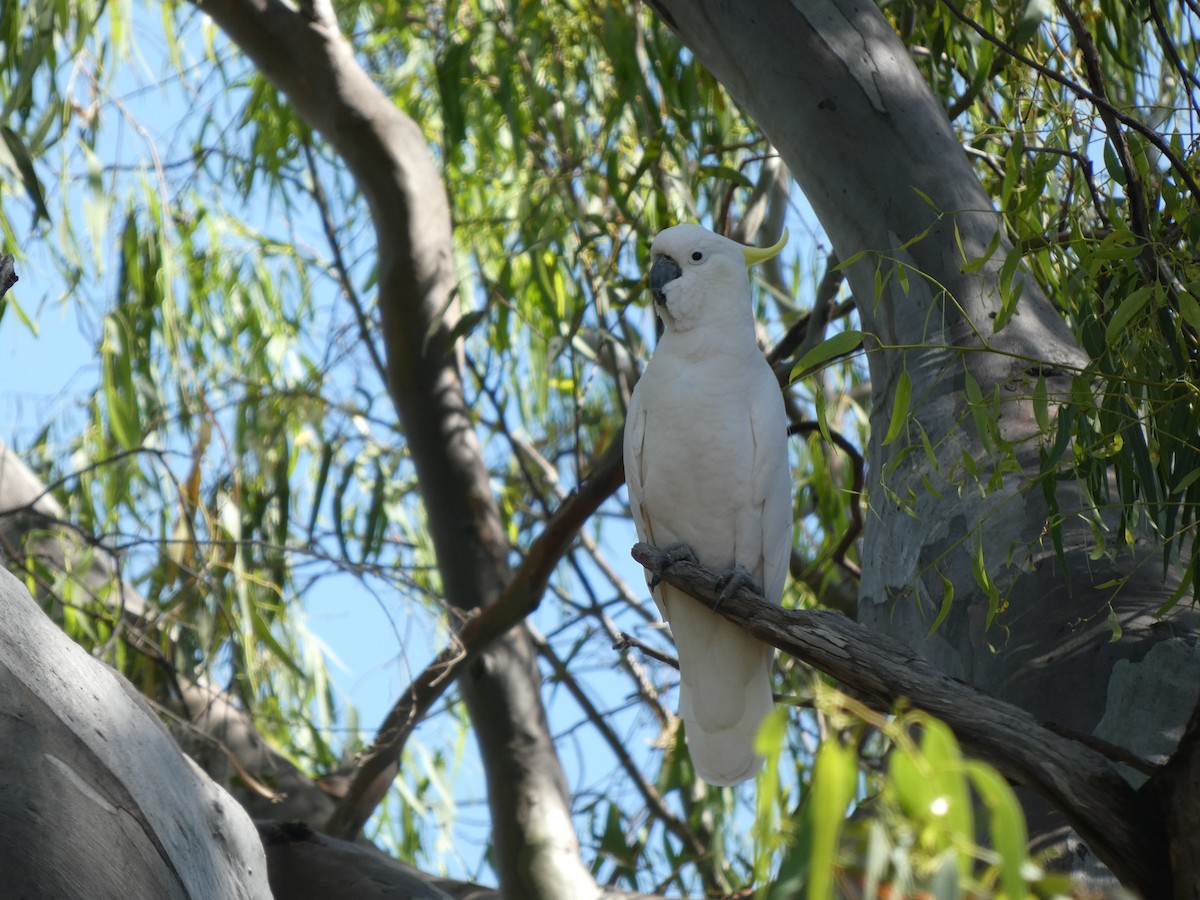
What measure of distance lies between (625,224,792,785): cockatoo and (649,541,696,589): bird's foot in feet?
0.05

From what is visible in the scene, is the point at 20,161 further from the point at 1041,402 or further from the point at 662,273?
the point at 1041,402

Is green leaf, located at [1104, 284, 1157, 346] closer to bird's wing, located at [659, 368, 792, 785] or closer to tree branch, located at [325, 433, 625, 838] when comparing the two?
bird's wing, located at [659, 368, 792, 785]

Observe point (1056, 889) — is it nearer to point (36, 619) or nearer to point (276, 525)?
point (36, 619)

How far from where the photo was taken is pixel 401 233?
308cm

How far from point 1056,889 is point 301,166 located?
3925 mm

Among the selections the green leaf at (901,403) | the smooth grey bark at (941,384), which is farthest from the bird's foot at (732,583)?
the green leaf at (901,403)

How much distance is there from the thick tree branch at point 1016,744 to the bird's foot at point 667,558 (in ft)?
1.53

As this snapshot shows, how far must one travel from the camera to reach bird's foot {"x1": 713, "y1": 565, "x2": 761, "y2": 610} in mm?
1853

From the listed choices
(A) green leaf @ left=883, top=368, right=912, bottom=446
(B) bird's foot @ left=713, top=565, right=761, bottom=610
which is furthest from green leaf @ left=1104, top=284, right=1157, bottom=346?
(B) bird's foot @ left=713, top=565, right=761, bottom=610

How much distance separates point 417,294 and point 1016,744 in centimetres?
209

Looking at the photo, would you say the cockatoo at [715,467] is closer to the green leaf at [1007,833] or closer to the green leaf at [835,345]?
the green leaf at [835,345]

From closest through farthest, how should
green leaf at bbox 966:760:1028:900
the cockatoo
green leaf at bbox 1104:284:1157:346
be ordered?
green leaf at bbox 966:760:1028:900
green leaf at bbox 1104:284:1157:346
the cockatoo

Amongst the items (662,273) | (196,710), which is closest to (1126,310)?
(662,273)

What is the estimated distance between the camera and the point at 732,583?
1.89 meters
